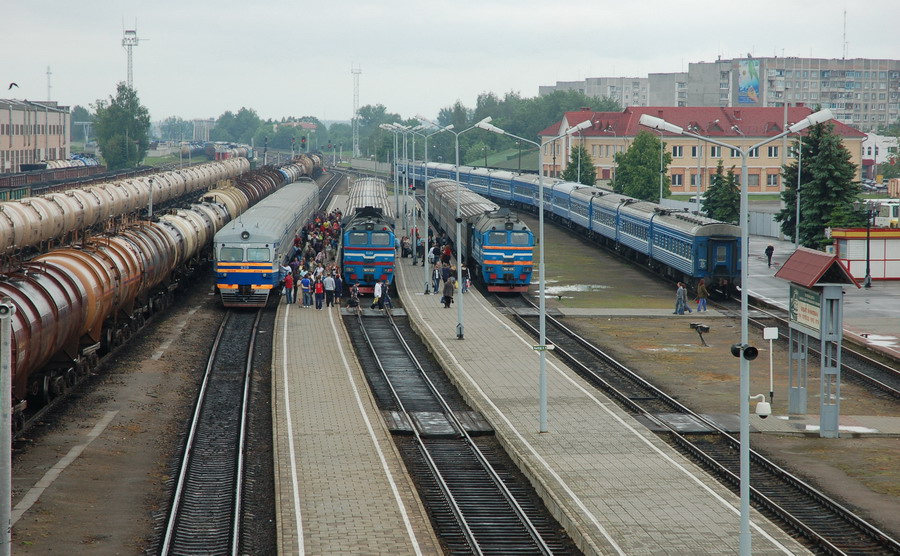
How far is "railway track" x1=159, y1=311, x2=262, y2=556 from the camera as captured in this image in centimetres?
1794

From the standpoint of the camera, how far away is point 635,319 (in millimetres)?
42750

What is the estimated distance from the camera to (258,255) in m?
41.7

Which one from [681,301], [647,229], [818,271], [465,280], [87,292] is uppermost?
[647,229]

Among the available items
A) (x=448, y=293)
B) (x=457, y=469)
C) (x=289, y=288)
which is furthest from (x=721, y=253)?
(x=457, y=469)

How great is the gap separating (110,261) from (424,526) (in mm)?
16437

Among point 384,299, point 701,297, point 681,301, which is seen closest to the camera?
point 681,301

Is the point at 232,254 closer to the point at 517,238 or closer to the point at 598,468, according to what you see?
the point at 517,238

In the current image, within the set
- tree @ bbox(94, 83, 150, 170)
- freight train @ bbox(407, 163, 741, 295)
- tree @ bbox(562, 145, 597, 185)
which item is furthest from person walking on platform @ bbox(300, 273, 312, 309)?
tree @ bbox(94, 83, 150, 170)

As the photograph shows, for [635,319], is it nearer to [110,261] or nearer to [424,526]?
[110,261]

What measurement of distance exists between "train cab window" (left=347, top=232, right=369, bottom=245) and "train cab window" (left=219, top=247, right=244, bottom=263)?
5519mm

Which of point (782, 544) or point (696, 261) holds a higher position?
point (696, 261)

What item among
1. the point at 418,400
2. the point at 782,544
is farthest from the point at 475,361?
the point at 782,544

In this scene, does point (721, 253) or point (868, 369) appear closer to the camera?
point (868, 369)

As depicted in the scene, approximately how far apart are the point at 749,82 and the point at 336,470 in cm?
15338
